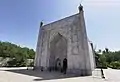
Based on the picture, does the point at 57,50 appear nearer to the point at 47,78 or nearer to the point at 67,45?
the point at 67,45

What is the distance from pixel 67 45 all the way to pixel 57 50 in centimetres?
367

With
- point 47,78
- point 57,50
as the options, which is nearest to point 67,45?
point 57,50

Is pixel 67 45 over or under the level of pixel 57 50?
over

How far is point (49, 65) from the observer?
18.1 meters

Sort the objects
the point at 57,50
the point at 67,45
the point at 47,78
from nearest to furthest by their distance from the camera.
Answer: the point at 47,78 < the point at 67,45 < the point at 57,50

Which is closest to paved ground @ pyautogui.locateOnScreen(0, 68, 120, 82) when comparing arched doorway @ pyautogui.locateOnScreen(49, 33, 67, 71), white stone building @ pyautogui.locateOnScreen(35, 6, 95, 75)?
white stone building @ pyautogui.locateOnScreen(35, 6, 95, 75)

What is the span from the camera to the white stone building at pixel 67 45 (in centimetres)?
1391

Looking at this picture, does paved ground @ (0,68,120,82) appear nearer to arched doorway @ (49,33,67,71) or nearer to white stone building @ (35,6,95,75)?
white stone building @ (35,6,95,75)

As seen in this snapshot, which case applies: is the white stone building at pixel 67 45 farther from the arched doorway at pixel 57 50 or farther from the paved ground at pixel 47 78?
the paved ground at pixel 47 78

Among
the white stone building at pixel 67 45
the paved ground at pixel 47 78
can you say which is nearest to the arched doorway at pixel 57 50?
the white stone building at pixel 67 45

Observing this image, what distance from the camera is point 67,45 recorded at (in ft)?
53.4

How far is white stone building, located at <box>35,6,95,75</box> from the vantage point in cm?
1391

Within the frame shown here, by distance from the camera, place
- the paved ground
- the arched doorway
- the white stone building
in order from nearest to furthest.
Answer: the paved ground < the white stone building < the arched doorway

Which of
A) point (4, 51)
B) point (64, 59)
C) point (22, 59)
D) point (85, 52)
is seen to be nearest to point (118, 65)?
point (64, 59)
